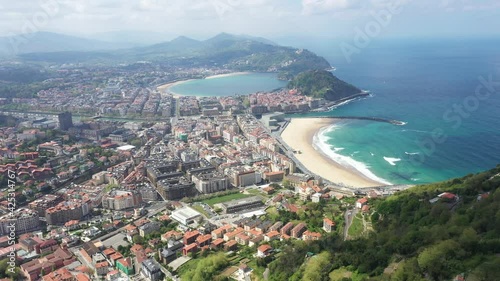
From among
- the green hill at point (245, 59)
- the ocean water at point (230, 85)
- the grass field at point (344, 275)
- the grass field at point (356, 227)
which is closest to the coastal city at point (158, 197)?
the grass field at point (356, 227)

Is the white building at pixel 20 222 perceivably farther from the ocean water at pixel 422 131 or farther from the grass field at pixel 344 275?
the ocean water at pixel 422 131

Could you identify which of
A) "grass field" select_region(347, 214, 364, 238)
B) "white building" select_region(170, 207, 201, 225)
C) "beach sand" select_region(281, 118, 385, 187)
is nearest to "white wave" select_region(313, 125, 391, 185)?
"beach sand" select_region(281, 118, 385, 187)

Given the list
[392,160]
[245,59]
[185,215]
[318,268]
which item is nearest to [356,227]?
[318,268]

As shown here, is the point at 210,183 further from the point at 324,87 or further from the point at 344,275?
the point at 324,87

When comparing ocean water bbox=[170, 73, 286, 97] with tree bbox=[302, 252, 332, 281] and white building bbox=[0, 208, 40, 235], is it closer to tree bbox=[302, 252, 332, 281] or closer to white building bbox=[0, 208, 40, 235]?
white building bbox=[0, 208, 40, 235]

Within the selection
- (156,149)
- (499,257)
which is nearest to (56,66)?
(156,149)

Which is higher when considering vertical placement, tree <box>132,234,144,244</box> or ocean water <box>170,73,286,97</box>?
ocean water <box>170,73,286,97</box>
